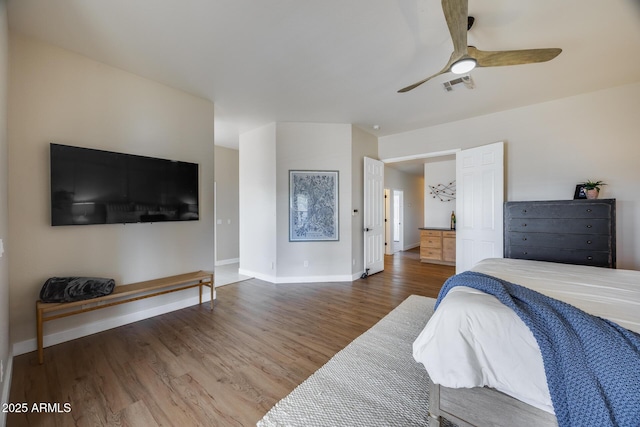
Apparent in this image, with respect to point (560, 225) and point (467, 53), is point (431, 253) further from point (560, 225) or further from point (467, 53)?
point (467, 53)

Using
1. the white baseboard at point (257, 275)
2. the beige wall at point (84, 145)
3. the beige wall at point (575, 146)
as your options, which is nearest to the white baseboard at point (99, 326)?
the beige wall at point (84, 145)

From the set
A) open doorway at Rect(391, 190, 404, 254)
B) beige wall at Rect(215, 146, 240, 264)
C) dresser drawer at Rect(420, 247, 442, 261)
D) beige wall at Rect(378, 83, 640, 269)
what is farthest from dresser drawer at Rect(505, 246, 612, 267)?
beige wall at Rect(215, 146, 240, 264)

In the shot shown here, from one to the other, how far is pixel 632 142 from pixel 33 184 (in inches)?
255

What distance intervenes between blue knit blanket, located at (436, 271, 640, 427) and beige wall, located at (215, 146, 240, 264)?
561 centimetres

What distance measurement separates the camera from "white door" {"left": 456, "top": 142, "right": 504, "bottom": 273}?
11.8 feet

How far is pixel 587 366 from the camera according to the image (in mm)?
952

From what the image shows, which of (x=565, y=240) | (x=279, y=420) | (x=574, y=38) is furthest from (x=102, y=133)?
(x=565, y=240)

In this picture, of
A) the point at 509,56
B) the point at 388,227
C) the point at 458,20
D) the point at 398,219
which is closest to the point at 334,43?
the point at 458,20

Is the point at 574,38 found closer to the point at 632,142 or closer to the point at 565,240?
the point at 632,142

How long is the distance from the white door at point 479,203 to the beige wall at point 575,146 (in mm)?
287

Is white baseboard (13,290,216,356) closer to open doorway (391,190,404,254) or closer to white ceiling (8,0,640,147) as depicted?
white ceiling (8,0,640,147)

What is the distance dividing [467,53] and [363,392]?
8.45 feet

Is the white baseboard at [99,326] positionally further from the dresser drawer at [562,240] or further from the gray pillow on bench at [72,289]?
the dresser drawer at [562,240]

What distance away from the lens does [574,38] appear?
7.07 ft
